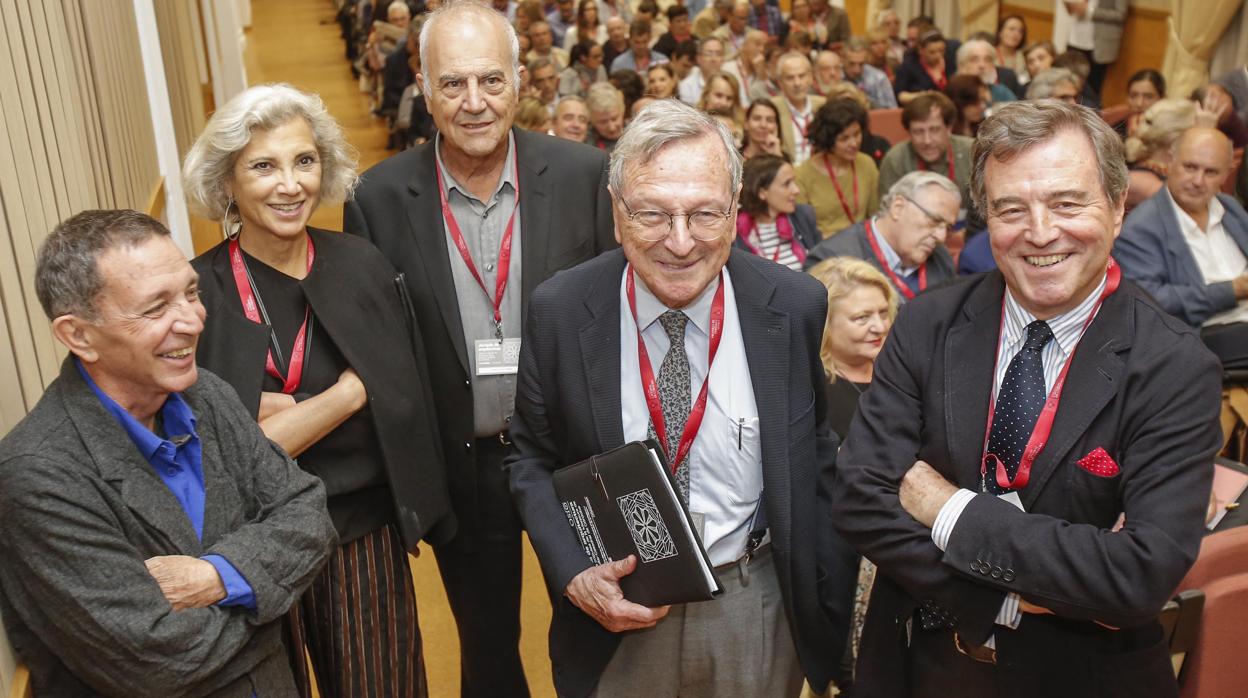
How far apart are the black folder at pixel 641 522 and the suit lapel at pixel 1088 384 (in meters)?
0.56

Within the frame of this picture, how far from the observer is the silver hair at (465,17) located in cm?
263

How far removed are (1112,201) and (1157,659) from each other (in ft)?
2.48

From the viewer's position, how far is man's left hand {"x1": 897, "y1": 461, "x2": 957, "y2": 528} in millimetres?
1808

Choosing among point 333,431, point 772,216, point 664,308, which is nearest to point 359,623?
point 333,431

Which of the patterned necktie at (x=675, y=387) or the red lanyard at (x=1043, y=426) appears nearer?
the red lanyard at (x=1043, y=426)

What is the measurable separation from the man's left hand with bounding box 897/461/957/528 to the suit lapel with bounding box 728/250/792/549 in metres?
0.22

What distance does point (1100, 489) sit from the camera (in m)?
1.73

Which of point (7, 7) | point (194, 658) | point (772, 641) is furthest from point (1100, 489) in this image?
point (7, 7)

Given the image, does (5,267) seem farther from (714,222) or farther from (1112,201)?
(1112,201)

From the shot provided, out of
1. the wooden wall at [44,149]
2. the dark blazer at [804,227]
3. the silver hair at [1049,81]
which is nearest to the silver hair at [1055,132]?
the wooden wall at [44,149]

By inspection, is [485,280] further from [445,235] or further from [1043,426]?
[1043,426]

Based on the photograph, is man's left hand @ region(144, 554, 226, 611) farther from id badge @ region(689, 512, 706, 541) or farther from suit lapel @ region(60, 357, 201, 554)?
id badge @ region(689, 512, 706, 541)

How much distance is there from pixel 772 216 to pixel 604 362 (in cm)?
358

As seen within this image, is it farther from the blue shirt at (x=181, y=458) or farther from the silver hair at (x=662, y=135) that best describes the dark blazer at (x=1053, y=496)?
the blue shirt at (x=181, y=458)
